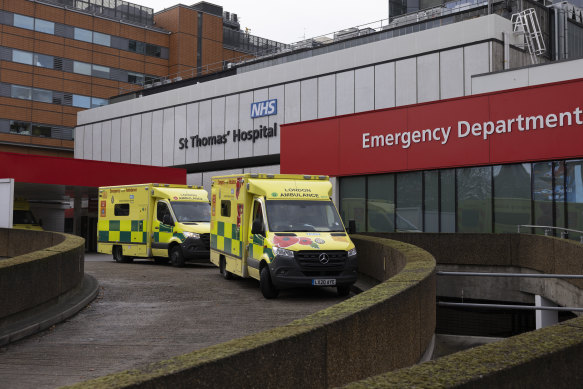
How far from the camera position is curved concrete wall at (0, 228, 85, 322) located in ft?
29.6

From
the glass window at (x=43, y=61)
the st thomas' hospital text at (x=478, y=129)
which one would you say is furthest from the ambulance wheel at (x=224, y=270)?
the glass window at (x=43, y=61)

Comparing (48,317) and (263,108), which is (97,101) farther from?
(48,317)

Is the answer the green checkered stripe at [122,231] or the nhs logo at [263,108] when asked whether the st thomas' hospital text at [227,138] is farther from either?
the green checkered stripe at [122,231]

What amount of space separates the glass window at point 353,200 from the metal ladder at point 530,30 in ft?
37.2

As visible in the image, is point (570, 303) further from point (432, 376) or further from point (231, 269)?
point (432, 376)

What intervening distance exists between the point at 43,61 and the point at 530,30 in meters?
46.9

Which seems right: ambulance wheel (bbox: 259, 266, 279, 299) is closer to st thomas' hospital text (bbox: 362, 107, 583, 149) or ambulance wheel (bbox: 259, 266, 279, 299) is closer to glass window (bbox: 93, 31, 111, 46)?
st thomas' hospital text (bbox: 362, 107, 583, 149)

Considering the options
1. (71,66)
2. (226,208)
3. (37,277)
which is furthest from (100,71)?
(37,277)

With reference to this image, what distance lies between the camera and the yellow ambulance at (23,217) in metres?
31.7

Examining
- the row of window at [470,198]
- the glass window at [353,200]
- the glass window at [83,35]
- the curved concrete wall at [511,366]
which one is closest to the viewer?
the curved concrete wall at [511,366]

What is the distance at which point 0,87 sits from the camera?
59.7 meters

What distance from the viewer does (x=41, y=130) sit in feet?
206

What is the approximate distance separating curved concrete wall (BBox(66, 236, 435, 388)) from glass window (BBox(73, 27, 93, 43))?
63055mm

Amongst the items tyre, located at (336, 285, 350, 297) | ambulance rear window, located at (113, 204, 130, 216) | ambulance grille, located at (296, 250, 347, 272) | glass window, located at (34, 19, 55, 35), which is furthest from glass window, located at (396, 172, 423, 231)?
glass window, located at (34, 19, 55, 35)
